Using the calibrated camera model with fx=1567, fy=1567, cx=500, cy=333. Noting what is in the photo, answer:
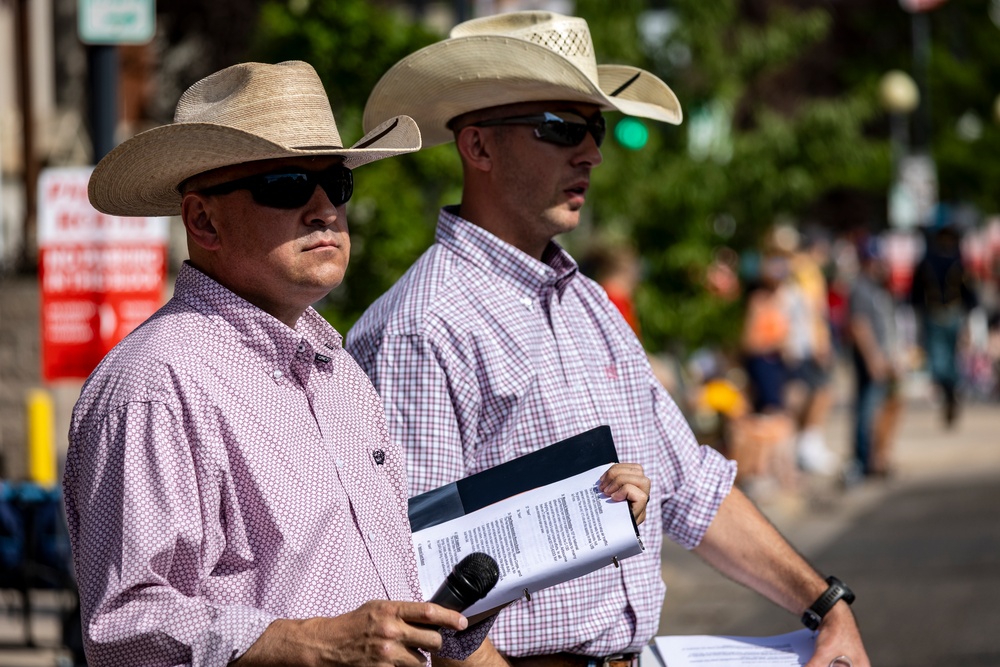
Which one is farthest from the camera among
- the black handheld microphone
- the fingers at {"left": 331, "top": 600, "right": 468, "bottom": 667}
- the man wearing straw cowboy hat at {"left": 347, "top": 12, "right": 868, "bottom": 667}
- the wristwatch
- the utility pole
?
the utility pole

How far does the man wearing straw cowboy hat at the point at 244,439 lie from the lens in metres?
2.26

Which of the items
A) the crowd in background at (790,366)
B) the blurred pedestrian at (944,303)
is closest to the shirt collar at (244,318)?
the crowd in background at (790,366)

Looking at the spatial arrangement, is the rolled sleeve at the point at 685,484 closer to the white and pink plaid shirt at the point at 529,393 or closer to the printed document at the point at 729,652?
the white and pink plaid shirt at the point at 529,393

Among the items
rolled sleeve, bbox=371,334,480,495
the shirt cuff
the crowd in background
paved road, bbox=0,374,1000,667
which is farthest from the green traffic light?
the shirt cuff

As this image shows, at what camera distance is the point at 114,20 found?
6945 millimetres

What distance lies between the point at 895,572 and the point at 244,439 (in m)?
7.86

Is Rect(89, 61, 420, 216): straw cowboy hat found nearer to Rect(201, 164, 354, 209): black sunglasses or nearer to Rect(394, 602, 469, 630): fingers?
Rect(201, 164, 354, 209): black sunglasses

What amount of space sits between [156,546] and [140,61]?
1629 cm

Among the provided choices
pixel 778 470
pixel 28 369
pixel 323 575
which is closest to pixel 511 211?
pixel 323 575

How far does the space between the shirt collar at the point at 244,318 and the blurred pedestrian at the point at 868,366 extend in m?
11.4

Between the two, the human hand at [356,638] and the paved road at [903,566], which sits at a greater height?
the human hand at [356,638]

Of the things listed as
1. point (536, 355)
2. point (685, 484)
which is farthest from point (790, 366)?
point (536, 355)

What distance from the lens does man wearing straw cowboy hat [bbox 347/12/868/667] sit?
324 cm

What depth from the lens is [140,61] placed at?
58.3 ft
